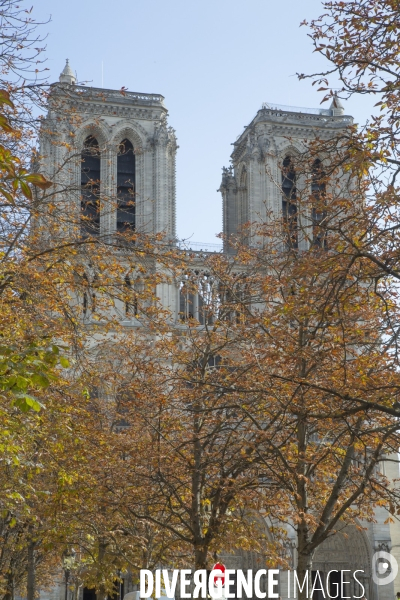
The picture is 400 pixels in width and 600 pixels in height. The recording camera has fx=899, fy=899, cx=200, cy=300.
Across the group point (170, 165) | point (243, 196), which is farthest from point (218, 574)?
point (243, 196)

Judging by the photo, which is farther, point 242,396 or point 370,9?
point 242,396

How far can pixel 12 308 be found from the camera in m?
13.6

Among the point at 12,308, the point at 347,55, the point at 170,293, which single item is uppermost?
the point at 170,293

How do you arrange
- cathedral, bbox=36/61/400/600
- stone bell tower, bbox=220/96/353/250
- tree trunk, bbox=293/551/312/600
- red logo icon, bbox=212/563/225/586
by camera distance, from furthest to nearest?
stone bell tower, bbox=220/96/353/250 → cathedral, bbox=36/61/400/600 → red logo icon, bbox=212/563/225/586 → tree trunk, bbox=293/551/312/600

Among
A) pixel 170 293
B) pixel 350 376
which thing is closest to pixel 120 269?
pixel 350 376

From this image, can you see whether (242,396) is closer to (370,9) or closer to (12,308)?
(12,308)

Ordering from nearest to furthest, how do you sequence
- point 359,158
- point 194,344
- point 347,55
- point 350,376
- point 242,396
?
1. point 359,158
2. point 347,55
3. point 350,376
4. point 242,396
5. point 194,344

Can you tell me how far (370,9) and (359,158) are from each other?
2.19 meters

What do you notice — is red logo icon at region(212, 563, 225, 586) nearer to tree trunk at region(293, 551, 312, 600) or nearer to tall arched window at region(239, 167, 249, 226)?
tree trunk at region(293, 551, 312, 600)

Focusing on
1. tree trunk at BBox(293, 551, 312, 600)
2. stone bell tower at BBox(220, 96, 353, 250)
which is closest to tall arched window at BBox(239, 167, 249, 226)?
stone bell tower at BBox(220, 96, 353, 250)

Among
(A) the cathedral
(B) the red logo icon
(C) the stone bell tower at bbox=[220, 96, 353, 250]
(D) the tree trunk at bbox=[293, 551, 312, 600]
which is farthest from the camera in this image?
(C) the stone bell tower at bbox=[220, 96, 353, 250]

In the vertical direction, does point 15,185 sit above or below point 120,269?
below

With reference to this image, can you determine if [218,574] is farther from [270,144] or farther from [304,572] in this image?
[270,144]

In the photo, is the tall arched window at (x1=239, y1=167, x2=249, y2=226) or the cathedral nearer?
the cathedral
